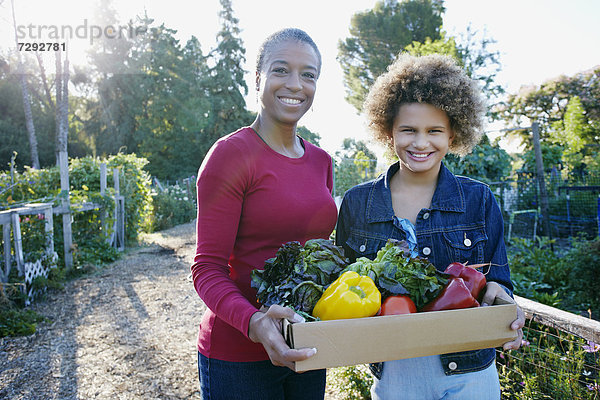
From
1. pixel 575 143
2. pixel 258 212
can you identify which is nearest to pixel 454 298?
pixel 258 212

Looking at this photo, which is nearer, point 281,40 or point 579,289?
point 281,40

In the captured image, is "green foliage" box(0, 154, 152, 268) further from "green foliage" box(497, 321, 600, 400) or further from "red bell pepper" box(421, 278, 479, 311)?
"red bell pepper" box(421, 278, 479, 311)

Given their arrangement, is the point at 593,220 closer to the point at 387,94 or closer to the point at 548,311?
the point at 548,311

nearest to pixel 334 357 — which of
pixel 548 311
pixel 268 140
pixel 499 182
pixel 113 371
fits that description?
pixel 268 140

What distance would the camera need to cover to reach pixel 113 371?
403 cm

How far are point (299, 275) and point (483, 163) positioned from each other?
5.75 m

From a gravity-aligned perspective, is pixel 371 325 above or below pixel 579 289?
above

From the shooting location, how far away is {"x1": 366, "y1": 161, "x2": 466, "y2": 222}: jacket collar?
179cm

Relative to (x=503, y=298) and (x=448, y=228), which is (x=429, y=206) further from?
(x=503, y=298)

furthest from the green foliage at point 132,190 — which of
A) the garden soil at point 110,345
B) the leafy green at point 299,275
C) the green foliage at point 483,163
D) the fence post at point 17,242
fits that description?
the leafy green at point 299,275

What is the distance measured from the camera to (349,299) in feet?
3.87

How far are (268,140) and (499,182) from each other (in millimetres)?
5845

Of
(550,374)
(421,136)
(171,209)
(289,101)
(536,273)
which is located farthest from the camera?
(171,209)

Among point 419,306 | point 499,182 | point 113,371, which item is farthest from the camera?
point 499,182
